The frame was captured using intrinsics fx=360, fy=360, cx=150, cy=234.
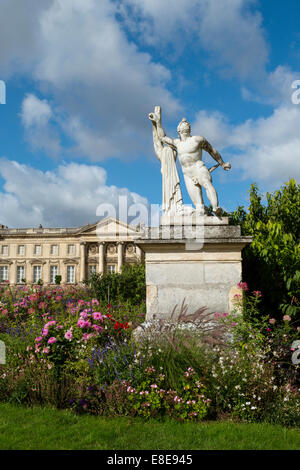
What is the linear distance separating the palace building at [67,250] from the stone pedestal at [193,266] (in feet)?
192

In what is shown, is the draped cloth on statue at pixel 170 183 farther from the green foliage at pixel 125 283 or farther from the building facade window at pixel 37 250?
the building facade window at pixel 37 250

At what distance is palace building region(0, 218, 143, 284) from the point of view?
64.5m

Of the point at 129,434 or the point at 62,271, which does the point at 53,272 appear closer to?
the point at 62,271

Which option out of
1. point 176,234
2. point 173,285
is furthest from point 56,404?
point 176,234

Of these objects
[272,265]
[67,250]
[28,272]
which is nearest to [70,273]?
[67,250]

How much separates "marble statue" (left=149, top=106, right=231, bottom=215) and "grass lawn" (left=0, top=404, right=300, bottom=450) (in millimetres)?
3300

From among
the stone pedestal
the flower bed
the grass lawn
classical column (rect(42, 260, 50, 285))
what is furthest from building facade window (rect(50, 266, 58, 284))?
the grass lawn

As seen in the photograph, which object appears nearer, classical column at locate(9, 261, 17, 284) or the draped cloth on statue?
the draped cloth on statue

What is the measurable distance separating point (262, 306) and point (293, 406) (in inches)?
152

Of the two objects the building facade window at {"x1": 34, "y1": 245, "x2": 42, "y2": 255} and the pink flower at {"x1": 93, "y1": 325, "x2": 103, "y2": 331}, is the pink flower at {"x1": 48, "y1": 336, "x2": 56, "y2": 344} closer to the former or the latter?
the pink flower at {"x1": 93, "y1": 325, "x2": 103, "y2": 331}

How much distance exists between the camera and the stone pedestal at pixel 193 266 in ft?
17.5

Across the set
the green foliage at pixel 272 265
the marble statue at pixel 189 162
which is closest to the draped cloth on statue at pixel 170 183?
the marble statue at pixel 189 162

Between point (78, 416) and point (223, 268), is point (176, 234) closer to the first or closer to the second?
point (223, 268)
